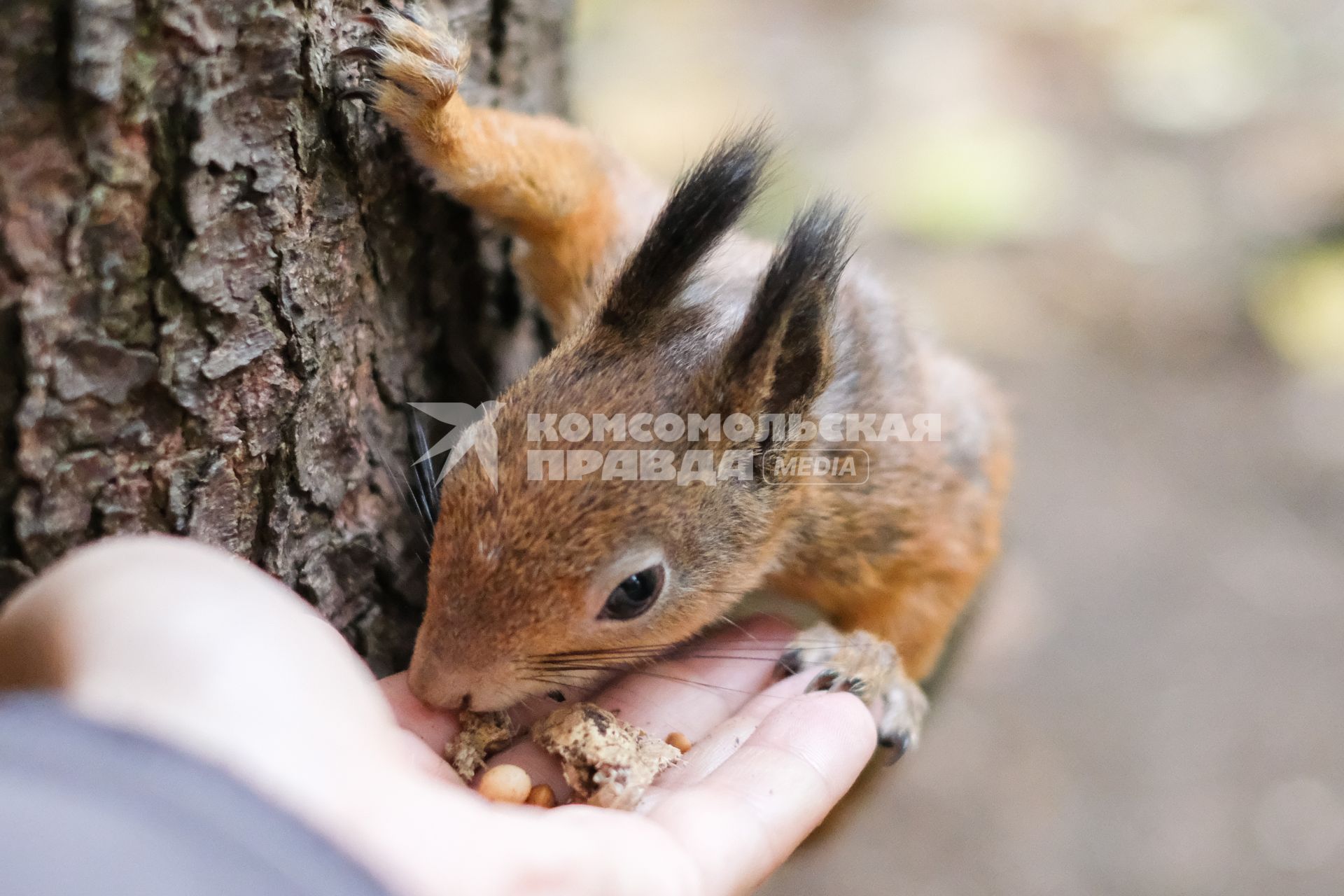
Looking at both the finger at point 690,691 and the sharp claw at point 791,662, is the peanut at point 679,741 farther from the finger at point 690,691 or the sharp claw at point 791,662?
the sharp claw at point 791,662

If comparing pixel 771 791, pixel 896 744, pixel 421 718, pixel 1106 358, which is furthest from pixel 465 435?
pixel 1106 358

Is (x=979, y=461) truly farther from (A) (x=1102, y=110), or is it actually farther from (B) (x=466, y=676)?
(A) (x=1102, y=110)

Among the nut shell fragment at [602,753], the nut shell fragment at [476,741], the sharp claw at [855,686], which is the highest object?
the nut shell fragment at [602,753]

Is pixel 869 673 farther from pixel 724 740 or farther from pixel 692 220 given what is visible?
pixel 692 220

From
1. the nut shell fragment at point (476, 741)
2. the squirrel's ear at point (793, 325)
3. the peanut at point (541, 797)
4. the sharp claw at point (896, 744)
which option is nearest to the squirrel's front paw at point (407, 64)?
the squirrel's ear at point (793, 325)

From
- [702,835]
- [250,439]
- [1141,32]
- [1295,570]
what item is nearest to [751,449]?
[702,835]

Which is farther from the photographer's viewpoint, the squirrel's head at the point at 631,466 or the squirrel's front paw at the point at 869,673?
the squirrel's front paw at the point at 869,673
